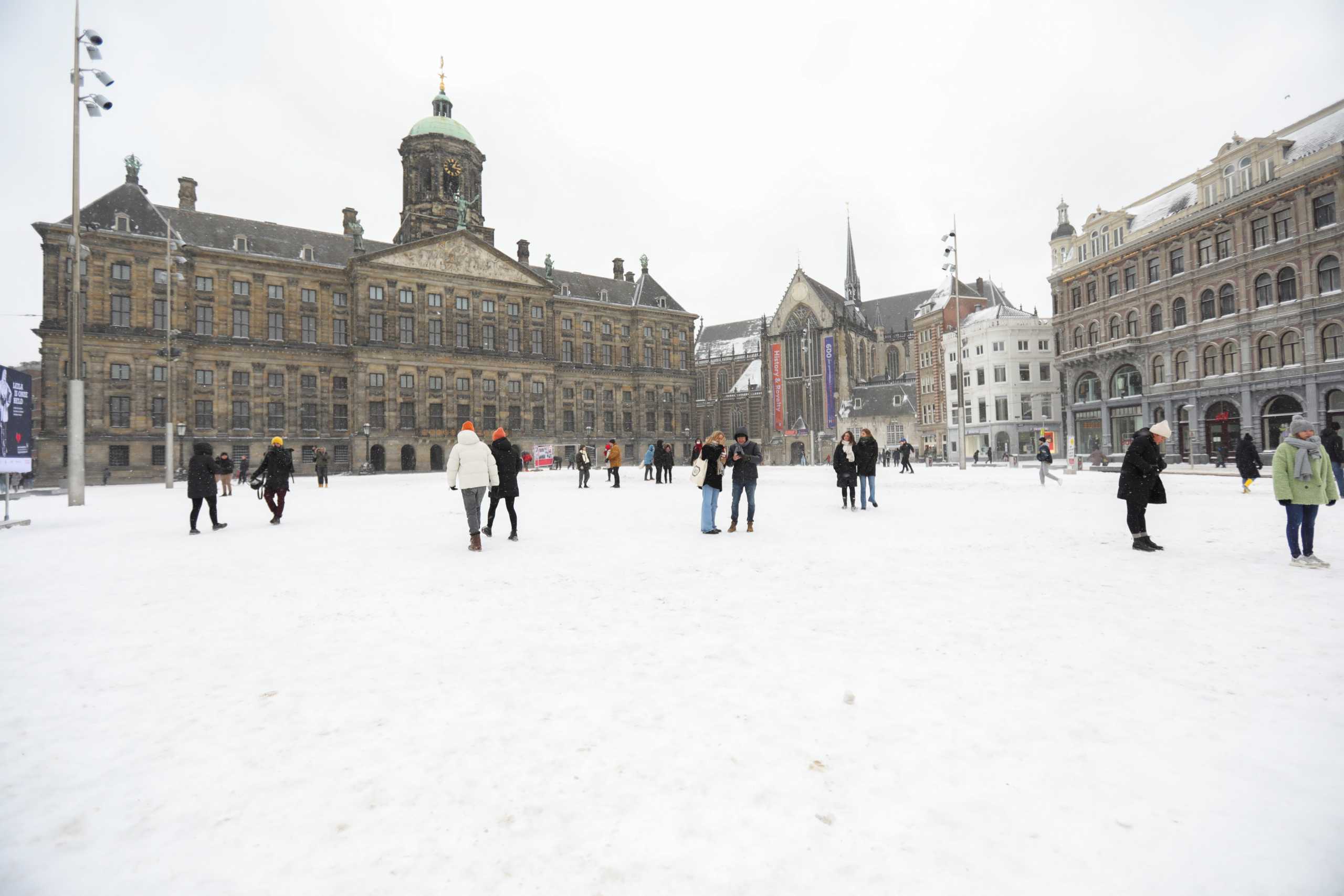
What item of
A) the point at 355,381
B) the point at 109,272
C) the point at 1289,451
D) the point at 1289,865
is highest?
the point at 109,272

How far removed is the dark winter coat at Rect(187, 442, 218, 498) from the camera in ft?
39.1

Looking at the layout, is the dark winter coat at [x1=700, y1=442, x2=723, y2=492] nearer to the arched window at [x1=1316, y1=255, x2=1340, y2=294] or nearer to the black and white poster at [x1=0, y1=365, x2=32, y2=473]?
the black and white poster at [x1=0, y1=365, x2=32, y2=473]

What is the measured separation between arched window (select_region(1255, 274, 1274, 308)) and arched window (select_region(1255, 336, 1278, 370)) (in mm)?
1678

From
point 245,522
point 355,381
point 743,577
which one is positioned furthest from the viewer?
point 355,381

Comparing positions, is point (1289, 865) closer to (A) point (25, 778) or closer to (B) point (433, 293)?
(A) point (25, 778)

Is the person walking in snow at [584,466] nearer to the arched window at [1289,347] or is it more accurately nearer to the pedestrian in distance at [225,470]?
the pedestrian in distance at [225,470]

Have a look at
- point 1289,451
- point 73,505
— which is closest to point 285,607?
point 1289,451

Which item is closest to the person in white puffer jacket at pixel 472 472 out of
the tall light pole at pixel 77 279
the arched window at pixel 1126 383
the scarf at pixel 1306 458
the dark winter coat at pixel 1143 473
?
the dark winter coat at pixel 1143 473

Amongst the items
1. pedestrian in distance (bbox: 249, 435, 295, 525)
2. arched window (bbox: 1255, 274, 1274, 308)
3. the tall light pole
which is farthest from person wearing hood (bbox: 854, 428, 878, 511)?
arched window (bbox: 1255, 274, 1274, 308)

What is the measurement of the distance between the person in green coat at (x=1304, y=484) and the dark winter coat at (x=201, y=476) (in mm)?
16021

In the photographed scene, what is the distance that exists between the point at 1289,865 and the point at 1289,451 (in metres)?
7.78

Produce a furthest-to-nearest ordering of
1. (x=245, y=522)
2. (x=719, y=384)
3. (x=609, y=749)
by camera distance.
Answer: (x=719, y=384), (x=245, y=522), (x=609, y=749)

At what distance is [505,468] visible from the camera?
34.9 ft

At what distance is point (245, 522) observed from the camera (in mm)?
14047
